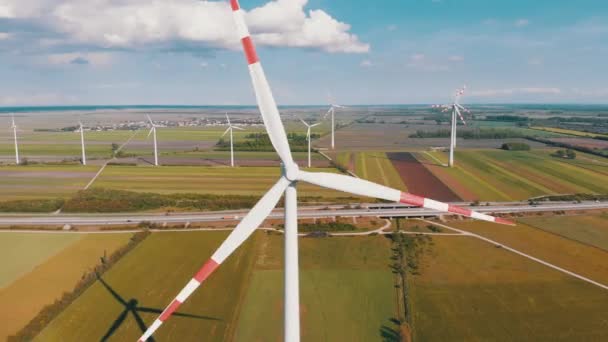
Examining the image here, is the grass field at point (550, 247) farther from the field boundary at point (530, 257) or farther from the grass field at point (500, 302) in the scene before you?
the grass field at point (500, 302)

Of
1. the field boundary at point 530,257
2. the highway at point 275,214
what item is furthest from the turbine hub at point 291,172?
the highway at point 275,214

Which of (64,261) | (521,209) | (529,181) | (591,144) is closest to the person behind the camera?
(64,261)

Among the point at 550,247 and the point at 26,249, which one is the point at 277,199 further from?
the point at 550,247

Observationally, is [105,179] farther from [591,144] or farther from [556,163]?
[591,144]

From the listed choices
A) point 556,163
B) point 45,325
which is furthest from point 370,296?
point 556,163

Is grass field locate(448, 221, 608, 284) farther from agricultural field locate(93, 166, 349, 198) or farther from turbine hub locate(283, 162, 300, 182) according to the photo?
turbine hub locate(283, 162, 300, 182)

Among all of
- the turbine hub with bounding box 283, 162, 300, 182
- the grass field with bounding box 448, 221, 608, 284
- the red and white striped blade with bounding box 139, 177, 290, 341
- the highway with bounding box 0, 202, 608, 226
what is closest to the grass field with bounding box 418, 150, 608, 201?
the highway with bounding box 0, 202, 608, 226

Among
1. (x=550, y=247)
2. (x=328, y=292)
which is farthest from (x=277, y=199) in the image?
(x=550, y=247)
